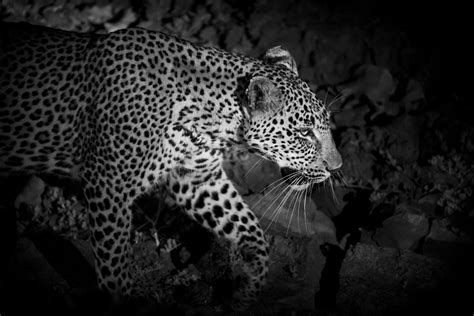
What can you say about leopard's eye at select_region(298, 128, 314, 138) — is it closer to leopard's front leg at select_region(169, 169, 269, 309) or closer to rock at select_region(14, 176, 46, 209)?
leopard's front leg at select_region(169, 169, 269, 309)

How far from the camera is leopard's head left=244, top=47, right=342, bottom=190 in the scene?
4059mm

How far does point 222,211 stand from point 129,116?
126 cm

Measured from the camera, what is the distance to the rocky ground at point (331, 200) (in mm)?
4672

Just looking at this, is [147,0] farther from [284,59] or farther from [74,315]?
[74,315]

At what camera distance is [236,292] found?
180 inches

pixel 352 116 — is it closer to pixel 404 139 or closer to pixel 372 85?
pixel 372 85

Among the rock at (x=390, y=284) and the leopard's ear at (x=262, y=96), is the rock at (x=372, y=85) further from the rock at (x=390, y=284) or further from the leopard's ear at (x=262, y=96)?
the leopard's ear at (x=262, y=96)

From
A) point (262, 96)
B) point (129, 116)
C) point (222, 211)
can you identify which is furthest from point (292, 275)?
point (129, 116)

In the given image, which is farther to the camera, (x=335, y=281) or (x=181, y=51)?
(x=335, y=281)

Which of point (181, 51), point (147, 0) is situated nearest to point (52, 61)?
point (181, 51)

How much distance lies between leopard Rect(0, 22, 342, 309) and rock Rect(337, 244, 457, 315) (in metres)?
0.95

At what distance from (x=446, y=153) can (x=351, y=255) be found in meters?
2.36

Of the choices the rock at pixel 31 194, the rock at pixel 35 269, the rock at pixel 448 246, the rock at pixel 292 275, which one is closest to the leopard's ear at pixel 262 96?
the rock at pixel 292 275

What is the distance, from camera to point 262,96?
158 inches
